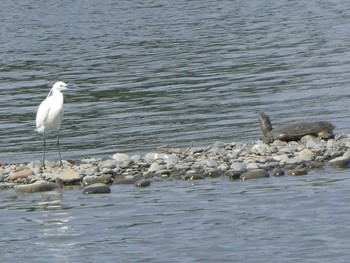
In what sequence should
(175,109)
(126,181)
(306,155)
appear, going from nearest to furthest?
(126,181)
(306,155)
(175,109)

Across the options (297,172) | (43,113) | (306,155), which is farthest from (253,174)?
(43,113)

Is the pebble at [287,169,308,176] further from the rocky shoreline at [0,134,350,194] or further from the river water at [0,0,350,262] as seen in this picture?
the river water at [0,0,350,262]

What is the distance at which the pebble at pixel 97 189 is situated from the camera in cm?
1467

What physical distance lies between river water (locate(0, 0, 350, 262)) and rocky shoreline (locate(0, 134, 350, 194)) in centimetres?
37

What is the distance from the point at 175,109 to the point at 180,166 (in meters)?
7.10

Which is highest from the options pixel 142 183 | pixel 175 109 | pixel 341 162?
pixel 142 183

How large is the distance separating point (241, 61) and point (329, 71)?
3787mm

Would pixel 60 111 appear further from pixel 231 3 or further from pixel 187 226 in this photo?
pixel 231 3

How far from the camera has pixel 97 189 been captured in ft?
48.2

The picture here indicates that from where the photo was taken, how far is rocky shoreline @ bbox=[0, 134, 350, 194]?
599 inches

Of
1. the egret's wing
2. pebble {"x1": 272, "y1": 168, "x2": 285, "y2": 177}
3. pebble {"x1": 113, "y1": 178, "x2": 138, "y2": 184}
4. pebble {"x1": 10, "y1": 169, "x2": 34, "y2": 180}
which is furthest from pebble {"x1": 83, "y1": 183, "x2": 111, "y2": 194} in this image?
the egret's wing

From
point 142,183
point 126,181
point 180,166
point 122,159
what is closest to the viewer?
point 142,183

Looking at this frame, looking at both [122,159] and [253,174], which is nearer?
[253,174]

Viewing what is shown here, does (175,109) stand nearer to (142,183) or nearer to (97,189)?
(142,183)
